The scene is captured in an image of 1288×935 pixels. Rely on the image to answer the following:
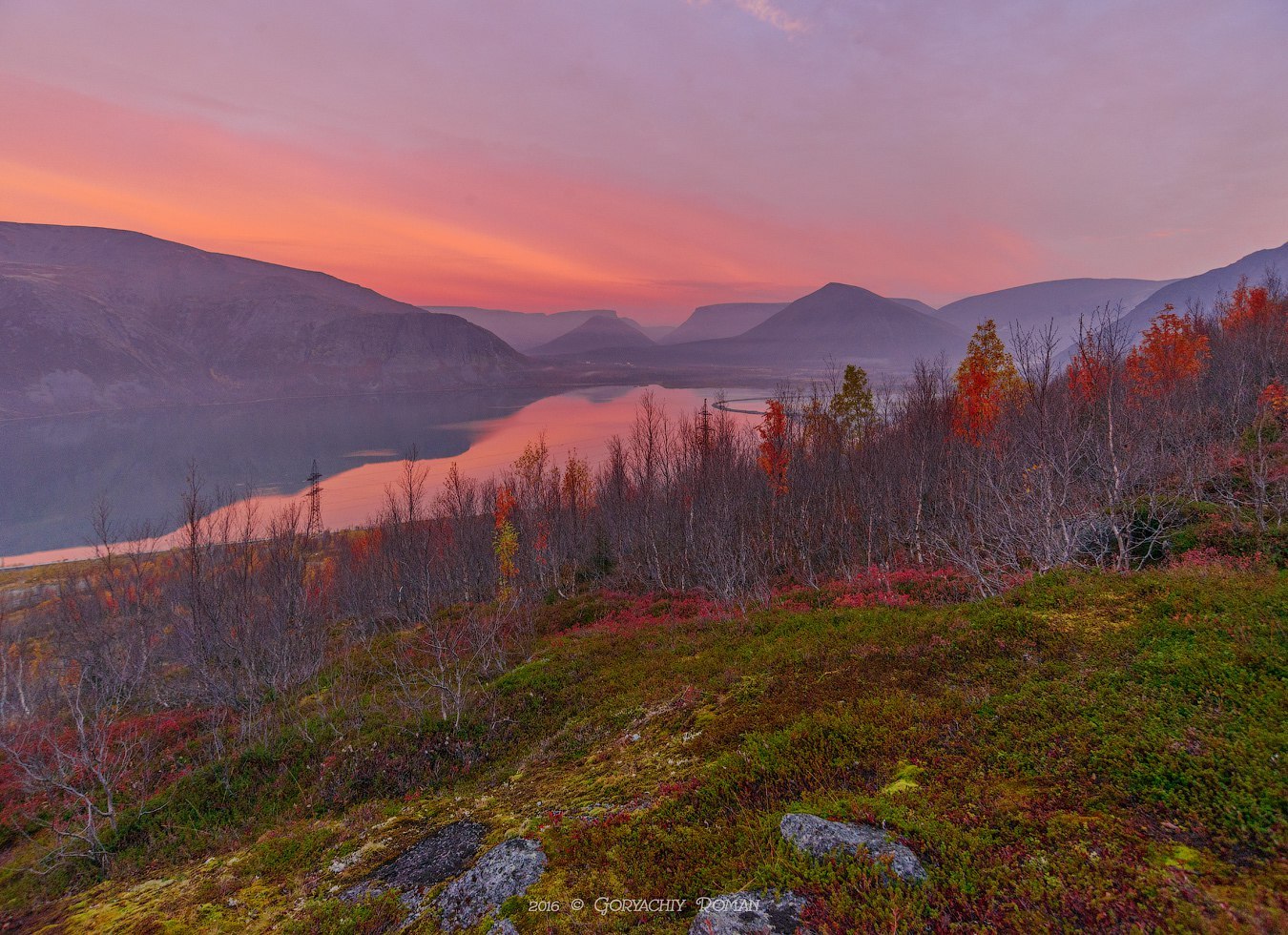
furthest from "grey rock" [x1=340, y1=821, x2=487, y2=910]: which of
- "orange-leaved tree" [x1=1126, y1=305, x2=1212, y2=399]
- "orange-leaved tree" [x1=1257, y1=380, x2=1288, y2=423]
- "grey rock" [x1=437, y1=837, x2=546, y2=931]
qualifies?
"orange-leaved tree" [x1=1126, y1=305, x2=1212, y2=399]

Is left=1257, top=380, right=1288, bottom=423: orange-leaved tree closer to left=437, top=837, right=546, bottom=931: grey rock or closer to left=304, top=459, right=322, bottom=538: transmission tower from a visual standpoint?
left=437, top=837, right=546, bottom=931: grey rock

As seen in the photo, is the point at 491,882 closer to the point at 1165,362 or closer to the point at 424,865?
the point at 424,865

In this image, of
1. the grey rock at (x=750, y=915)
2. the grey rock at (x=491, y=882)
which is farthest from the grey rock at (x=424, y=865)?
the grey rock at (x=750, y=915)

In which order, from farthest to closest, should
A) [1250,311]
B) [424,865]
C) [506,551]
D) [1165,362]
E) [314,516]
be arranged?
[314,516] → [1250,311] → [506,551] → [1165,362] → [424,865]

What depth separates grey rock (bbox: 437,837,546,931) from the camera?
5.52 m

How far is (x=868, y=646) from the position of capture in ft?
32.2

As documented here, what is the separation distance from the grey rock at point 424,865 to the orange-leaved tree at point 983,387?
3380cm

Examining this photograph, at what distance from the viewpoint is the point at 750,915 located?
14.1 feet

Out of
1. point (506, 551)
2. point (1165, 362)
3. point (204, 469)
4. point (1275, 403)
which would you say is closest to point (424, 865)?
point (506, 551)

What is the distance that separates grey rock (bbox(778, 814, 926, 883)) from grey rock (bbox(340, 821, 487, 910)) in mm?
4351

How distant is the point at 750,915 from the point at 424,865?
491 cm

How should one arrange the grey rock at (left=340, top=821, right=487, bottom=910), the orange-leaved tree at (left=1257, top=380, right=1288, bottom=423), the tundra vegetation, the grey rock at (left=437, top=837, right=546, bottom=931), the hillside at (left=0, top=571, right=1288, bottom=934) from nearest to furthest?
the hillside at (left=0, top=571, right=1288, bottom=934), the tundra vegetation, the grey rock at (left=437, top=837, right=546, bottom=931), the grey rock at (left=340, top=821, right=487, bottom=910), the orange-leaved tree at (left=1257, top=380, right=1288, bottom=423)

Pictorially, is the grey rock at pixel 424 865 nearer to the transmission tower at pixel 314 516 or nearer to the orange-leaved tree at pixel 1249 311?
the transmission tower at pixel 314 516

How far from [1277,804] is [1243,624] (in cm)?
383
